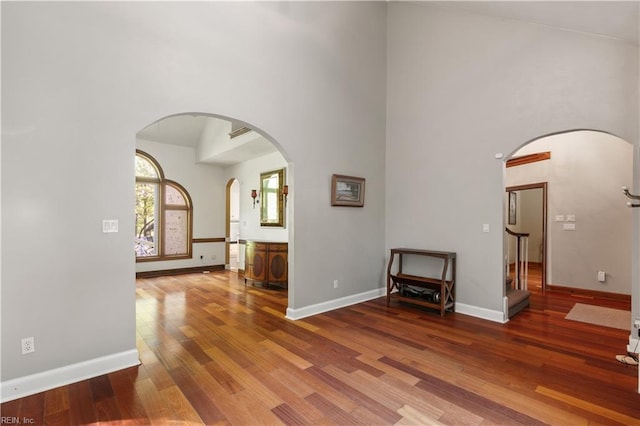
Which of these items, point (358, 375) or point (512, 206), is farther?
point (512, 206)

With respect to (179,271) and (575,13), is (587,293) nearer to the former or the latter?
(575,13)

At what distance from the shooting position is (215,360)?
282cm

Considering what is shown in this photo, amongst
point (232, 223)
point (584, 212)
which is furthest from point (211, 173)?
point (584, 212)

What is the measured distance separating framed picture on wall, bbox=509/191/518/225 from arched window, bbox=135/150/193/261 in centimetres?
811

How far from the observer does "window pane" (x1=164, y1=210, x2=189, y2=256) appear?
738 centimetres

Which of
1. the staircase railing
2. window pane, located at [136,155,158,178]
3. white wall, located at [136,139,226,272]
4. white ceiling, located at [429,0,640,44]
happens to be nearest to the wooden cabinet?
white wall, located at [136,139,226,272]

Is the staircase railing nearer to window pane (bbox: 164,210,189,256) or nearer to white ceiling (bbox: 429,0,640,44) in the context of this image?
white ceiling (bbox: 429,0,640,44)

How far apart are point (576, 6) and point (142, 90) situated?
4.05 meters

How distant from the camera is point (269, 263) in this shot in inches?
223

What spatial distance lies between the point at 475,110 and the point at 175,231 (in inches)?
268

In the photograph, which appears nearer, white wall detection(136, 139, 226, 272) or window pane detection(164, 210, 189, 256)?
white wall detection(136, 139, 226, 272)

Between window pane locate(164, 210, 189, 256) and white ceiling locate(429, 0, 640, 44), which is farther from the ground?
white ceiling locate(429, 0, 640, 44)

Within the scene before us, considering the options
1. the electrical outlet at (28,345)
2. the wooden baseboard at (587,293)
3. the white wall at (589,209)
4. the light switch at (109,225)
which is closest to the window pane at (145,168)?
the light switch at (109,225)

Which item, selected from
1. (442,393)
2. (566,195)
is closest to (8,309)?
(442,393)
